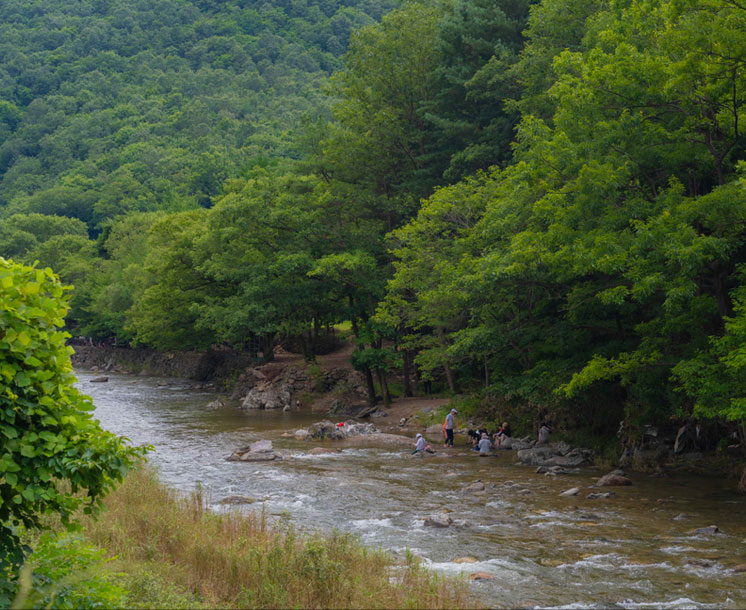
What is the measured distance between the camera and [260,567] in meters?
10.1

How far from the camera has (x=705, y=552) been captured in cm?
1437

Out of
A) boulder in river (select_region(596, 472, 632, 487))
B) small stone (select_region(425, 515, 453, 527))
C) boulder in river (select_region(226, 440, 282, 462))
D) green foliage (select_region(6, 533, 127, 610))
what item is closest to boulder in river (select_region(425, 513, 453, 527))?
small stone (select_region(425, 515, 453, 527))

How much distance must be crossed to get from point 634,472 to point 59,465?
1996cm

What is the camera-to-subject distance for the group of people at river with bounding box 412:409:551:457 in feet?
89.4

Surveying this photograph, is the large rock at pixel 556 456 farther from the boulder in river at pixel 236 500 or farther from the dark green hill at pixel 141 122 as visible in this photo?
the dark green hill at pixel 141 122

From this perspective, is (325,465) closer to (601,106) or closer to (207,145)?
(601,106)

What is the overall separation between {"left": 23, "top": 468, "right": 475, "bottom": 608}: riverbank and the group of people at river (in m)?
14.7

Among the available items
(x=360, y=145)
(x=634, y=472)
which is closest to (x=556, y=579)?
(x=634, y=472)

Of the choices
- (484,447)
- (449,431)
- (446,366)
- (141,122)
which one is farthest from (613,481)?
(141,122)

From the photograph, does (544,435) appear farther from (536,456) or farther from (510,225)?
(510,225)

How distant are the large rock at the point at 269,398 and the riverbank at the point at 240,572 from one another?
106ft

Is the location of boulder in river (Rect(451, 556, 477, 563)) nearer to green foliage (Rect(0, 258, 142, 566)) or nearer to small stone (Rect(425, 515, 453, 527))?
small stone (Rect(425, 515, 453, 527))

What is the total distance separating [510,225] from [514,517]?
12.4 metres

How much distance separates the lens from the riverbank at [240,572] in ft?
30.0
